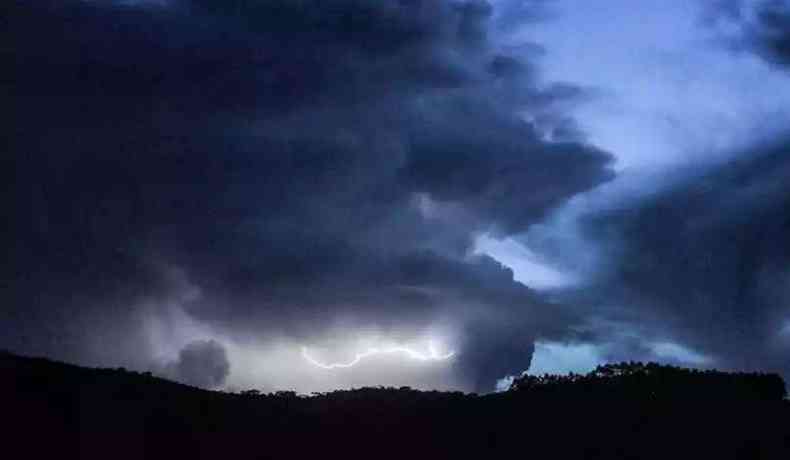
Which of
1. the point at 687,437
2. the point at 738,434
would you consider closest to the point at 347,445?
the point at 687,437

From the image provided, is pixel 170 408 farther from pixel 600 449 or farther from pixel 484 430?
pixel 600 449

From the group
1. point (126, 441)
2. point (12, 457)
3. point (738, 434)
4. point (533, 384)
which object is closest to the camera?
point (12, 457)

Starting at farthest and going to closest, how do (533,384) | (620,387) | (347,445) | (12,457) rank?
(533,384) < (620,387) < (347,445) < (12,457)

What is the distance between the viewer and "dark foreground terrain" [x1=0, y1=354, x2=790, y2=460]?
32438 millimetres

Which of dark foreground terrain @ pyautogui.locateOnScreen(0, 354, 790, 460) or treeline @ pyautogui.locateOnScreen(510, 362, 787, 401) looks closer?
dark foreground terrain @ pyautogui.locateOnScreen(0, 354, 790, 460)

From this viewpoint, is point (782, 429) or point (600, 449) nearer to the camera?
point (600, 449)

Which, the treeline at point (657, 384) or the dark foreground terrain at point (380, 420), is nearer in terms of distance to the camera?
the dark foreground terrain at point (380, 420)

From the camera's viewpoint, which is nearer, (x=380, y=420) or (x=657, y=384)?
(x=380, y=420)

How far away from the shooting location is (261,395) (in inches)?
1603

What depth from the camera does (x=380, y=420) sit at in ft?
121

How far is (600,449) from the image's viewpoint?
3425cm

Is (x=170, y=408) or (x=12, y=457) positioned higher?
(x=170, y=408)

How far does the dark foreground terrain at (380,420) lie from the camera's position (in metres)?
32.4

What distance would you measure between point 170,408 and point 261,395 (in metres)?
6.14
